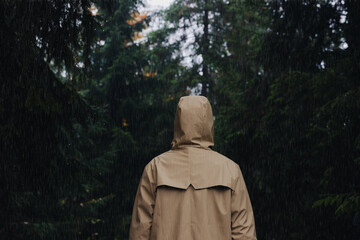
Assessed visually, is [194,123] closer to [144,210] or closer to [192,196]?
[192,196]

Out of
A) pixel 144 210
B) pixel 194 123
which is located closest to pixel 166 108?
pixel 194 123

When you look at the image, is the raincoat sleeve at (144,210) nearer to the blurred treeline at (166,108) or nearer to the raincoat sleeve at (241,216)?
the raincoat sleeve at (241,216)

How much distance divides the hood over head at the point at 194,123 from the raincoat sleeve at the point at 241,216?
47 cm

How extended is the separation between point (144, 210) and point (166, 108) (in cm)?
1510

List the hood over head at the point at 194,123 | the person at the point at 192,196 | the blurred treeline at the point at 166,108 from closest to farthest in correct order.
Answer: the person at the point at 192,196
the hood over head at the point at 194,123
the blurred treeline at the point at 166,108

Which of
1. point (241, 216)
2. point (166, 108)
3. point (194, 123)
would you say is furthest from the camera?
point (166, 108)

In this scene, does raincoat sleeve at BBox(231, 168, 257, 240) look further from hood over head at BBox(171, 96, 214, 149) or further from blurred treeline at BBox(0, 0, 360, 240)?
blurred treeline at BBox(0, 0, 360, 240)

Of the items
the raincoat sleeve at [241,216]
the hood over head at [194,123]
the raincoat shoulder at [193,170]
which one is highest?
the hood over head at [194,123]

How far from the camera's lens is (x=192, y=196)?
3.53 meters

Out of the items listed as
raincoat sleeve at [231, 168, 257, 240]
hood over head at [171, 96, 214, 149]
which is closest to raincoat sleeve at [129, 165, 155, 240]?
hood over head at [171, 96, 214, 149]

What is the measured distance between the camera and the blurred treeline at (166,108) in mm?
4883

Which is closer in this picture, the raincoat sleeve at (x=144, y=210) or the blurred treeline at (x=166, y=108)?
the raincoat sleeve at (x=144, y=210)

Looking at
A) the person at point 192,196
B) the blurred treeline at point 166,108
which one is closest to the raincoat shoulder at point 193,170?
the person at point 192,196

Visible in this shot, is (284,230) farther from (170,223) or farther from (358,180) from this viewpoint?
(170,223)
